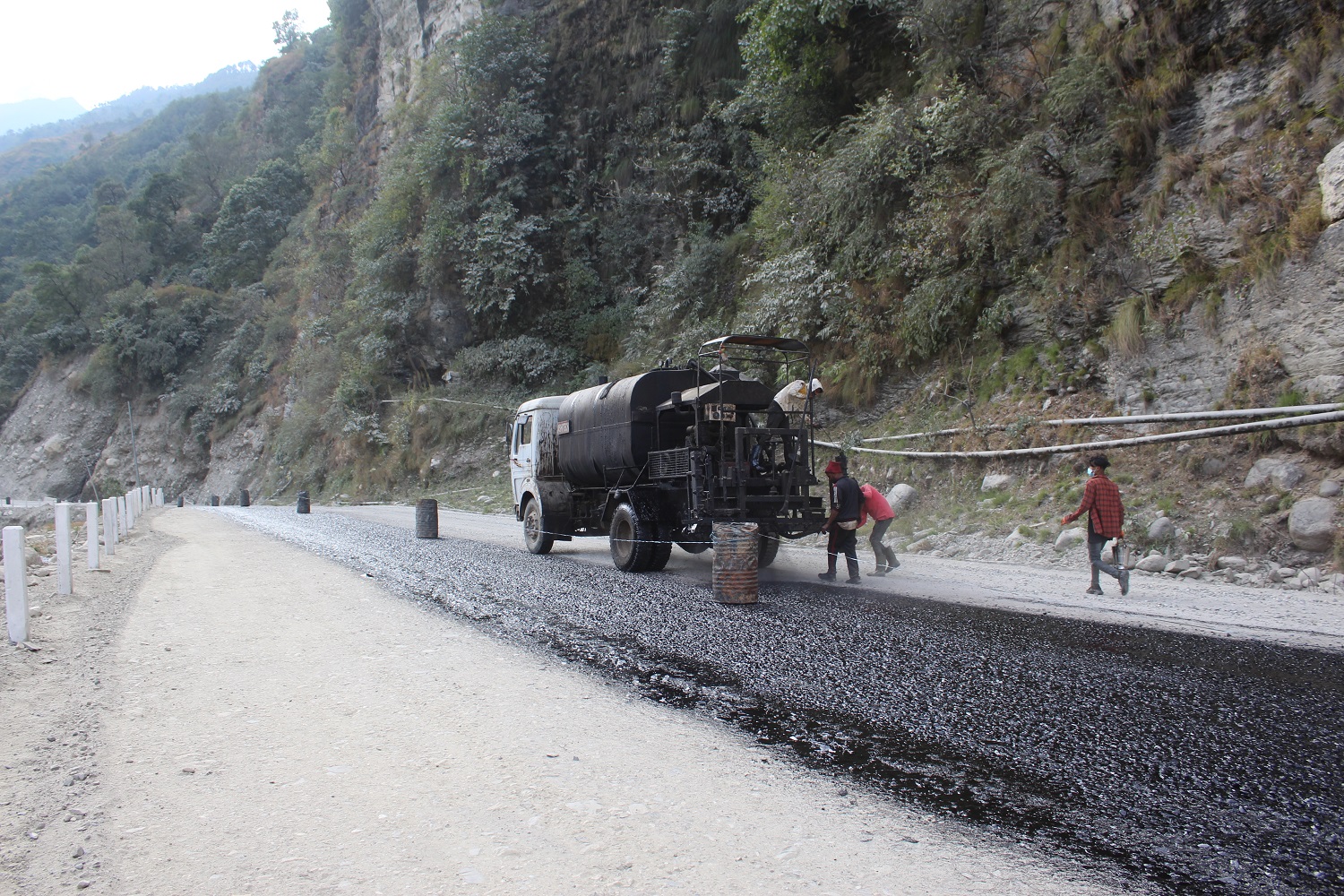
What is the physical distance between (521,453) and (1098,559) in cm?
984

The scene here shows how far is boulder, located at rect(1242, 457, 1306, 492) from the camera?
9445 millimetres

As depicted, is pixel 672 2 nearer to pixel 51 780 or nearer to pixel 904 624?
pixel 904 624

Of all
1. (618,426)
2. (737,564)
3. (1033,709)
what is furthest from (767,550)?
(1033,709)

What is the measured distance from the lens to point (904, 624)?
6.92m

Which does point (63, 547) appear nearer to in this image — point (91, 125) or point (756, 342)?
point (756, 342)

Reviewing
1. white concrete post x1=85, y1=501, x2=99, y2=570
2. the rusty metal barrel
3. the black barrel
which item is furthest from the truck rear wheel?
white concrete post x1=85, y1=501, x2=99, y2=570

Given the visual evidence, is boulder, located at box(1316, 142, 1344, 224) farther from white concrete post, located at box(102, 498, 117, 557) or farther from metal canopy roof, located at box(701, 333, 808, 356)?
white concrete post, located at box(102, 498, 117, 557)

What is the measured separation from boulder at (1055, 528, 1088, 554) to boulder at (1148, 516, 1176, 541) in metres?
0.83

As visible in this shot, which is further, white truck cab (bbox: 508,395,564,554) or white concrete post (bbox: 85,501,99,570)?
white truck cab (bbox: 508,395,564,554)

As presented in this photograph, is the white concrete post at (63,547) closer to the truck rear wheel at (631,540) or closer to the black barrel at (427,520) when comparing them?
the truck rear wheel at (631,540)

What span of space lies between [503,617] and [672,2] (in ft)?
96.5

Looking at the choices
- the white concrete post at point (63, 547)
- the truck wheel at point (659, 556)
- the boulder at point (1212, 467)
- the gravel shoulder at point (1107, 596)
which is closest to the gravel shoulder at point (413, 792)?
the white concrete post at point (63, 547)

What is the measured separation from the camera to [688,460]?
10.3 meters

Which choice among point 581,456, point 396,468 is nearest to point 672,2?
point 396,468
